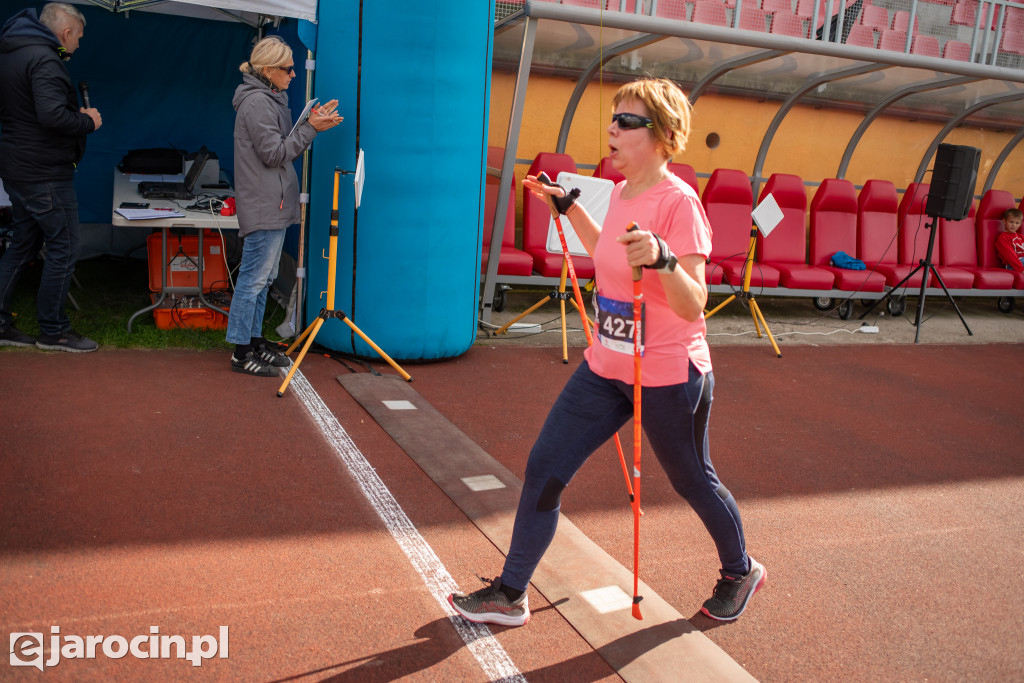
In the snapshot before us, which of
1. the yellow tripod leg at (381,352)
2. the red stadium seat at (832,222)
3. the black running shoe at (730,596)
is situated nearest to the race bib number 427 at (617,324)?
the black running shoe at (730,596)

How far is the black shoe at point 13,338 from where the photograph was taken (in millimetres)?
5742

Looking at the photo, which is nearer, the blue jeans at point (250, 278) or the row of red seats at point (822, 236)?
the blue jeans at point (250, 278)

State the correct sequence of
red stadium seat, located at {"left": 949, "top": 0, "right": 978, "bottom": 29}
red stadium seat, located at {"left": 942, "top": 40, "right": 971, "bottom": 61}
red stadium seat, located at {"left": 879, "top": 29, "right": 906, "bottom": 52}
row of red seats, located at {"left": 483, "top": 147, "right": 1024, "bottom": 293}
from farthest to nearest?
1. red stadium seat, located at {"left": 949, "top": 0, "right": 978, "bottom": 29}
2. red stadium seat, located at {"left": 942, "top": 40, "right": 971, "bottom": 61}
3. red stadium seat, located at {"left": 879, "top": 29, "right": 906, "bottom": 52}
4. row of red seats, located at {"left": 483, "top": 147, "right": 1024, "bottom": 293}

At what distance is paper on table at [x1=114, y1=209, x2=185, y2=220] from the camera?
591 centimetres

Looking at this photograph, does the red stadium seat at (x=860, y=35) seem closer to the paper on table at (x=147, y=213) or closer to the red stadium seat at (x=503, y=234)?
the red stadium seat at (x=503, y=234)

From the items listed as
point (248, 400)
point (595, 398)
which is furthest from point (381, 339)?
point (595, 398)

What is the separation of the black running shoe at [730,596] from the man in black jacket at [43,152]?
4.77m

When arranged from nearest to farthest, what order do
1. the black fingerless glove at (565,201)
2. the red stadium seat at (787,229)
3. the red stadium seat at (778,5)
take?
the black fingerless glove at (565,201), the red stadium seat at (787,229), the red stadium seat at (778,5)

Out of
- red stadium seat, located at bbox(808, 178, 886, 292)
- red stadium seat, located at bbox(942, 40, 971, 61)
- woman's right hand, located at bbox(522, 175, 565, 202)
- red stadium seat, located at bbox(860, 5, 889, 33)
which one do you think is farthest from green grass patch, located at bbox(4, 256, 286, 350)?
red stadium seat, located at bbox(942, 40, 971, 61)

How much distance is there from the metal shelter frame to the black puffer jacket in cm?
364

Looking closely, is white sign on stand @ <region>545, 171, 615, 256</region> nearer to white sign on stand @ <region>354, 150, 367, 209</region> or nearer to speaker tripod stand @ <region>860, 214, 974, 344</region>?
white sign on stand @ <region>354, 150, 367, 209</region>

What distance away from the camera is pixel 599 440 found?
2859 millimetres

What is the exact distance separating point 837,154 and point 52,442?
10.5m

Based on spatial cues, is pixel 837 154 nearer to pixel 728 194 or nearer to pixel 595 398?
pixel 728 194
